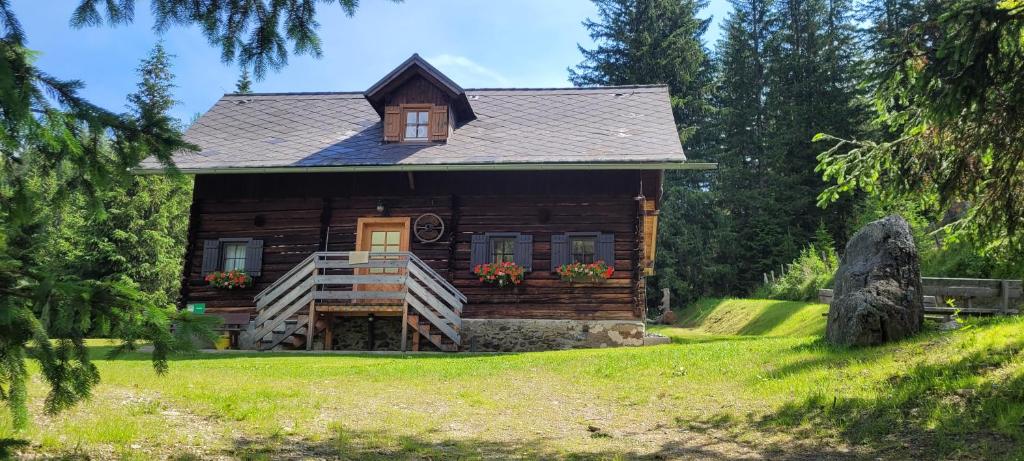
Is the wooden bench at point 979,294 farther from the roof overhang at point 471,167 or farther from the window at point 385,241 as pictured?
the window at point 385,241

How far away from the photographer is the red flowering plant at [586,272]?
1730 cm

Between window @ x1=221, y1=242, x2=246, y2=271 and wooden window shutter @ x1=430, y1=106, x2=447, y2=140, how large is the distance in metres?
5.83

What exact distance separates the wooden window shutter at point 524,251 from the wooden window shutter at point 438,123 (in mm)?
3604

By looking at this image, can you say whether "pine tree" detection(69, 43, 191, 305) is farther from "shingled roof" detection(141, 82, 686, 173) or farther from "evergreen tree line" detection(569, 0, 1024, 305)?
"evergreen tree line" detection(569, 0, 1024, 305)

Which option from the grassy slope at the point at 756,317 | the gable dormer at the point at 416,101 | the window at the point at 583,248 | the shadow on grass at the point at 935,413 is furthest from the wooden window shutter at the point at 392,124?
the shadow on grass at the point at 935,413

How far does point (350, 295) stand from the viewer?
16.4 meters

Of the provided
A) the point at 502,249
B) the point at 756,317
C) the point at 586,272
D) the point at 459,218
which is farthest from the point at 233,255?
the point at 756,317

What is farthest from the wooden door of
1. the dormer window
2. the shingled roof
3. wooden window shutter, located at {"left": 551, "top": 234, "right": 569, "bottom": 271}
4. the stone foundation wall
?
wooden window shutter, located at {"left": 551, "top": 234, "right": 569, "bottom": 271}

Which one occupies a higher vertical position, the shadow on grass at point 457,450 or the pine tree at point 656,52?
the pine tree at point 656,52

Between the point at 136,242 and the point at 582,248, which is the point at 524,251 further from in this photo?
the point at 136,242

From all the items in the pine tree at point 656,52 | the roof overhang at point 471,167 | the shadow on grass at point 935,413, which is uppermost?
the pine tree at point 656,52

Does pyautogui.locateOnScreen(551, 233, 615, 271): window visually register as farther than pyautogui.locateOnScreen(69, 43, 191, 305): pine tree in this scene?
No

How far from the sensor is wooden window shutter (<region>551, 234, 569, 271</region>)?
17625 millimetres

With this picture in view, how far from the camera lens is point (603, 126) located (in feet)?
64.1
